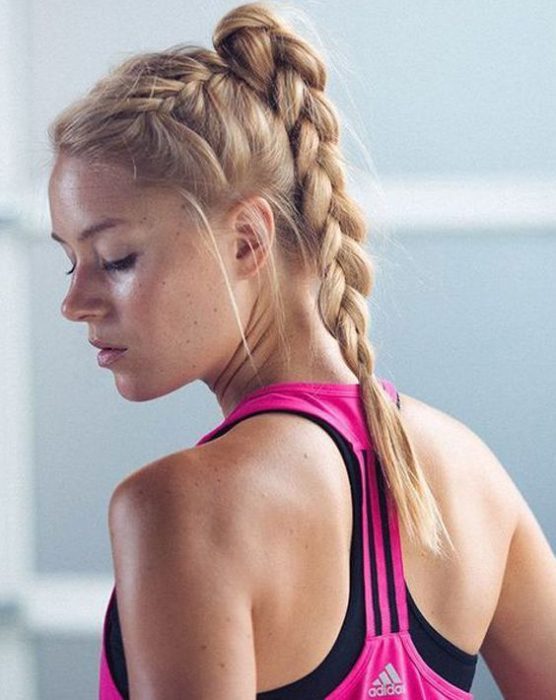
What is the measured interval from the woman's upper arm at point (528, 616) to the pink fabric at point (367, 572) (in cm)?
18

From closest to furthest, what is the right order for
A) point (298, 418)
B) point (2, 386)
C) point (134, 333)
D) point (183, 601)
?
point (183, 601) → point (298, 418) → point (134, 333) → point (2, 386)

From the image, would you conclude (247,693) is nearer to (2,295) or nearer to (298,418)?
(298,418)

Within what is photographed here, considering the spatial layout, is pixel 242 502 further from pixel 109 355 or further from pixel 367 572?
pixel 109 355

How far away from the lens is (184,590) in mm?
903

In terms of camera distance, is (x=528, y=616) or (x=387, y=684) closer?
(x=387, y=684)

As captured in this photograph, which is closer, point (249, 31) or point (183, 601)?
point (183, 601)

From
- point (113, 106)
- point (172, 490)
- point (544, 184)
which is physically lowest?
point (172, 490)

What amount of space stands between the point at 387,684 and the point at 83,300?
410 millimetres

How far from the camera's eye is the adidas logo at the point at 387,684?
3.40ft

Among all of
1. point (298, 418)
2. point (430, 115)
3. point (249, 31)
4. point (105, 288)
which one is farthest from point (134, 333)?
point (430, 115)

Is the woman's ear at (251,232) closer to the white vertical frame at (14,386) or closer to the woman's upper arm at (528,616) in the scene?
the woman's upper arm at (528,616)

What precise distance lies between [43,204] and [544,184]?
892 millimetres

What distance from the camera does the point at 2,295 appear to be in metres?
2.38

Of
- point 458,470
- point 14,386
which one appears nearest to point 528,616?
point 458,470
